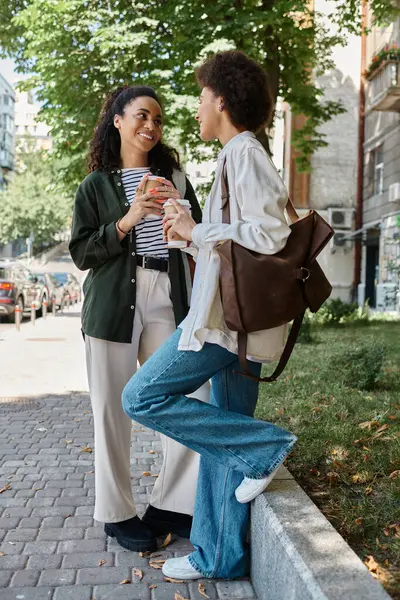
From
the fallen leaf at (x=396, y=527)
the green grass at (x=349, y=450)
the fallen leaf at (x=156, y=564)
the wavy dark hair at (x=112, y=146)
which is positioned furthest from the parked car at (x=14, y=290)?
the fallen leaf at (x=396, y=527)

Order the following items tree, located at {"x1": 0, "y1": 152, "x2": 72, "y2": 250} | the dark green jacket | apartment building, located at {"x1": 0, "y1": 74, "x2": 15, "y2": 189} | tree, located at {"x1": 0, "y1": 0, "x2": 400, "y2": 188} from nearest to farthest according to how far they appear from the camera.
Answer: the dark green jacket
tree, located at {"x1": 0, "y1": 0, "x2": 400, "y2": 188}
tree, located at {"x1": 0, "y1": 152, "x2": 72, "y2": 250}
apartment building, located at {"x1": 0, "y1": 74, "x2": 15, "y2": 189}

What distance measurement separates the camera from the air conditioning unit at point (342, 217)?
29688mm

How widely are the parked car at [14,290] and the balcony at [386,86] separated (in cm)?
1234

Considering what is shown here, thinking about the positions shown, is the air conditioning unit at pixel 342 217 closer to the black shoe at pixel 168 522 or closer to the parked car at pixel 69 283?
the parked car at pixel 69 283

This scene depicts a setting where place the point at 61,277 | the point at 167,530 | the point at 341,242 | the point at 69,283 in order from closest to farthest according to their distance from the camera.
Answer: the point at 167,530, the point at 341,242, the point at 69,283, the point at 61,277

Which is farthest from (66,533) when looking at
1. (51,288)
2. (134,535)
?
(51,288)

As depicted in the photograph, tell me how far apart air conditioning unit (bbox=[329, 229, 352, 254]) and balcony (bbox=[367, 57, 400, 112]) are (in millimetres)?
6429

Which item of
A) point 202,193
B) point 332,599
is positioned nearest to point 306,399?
point 332,599

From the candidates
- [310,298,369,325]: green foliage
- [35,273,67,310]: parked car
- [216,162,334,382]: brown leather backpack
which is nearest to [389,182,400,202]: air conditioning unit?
[310,298,369,325]: green foliage

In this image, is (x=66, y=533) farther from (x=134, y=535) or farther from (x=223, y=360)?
(x=223, y=360)

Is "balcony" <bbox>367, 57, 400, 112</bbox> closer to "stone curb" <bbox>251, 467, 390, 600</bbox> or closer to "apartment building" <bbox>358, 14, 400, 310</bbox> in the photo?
"apartment building" <bbox>358, 14, 400, 310</bbox>

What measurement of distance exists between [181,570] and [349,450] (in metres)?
1.43

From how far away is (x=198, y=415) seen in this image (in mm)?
2957

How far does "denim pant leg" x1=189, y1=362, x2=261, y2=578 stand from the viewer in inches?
124
